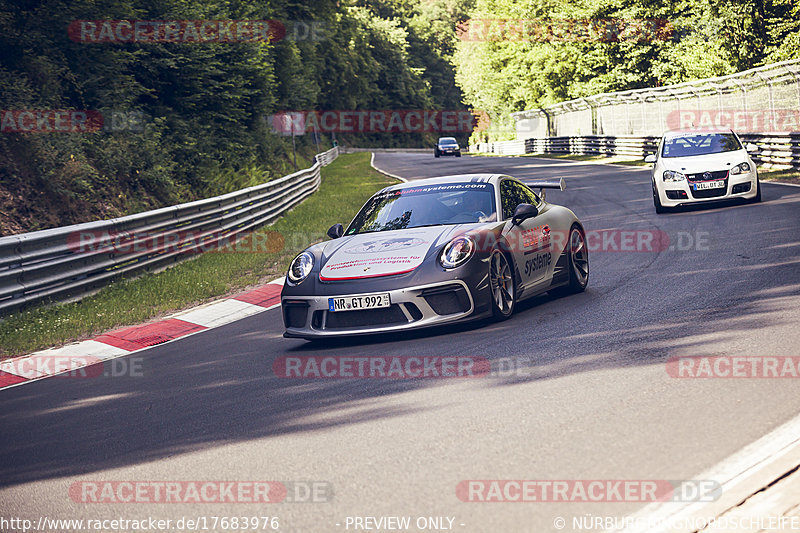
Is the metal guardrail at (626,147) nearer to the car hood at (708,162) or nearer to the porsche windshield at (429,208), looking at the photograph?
the car hood at (708,162)

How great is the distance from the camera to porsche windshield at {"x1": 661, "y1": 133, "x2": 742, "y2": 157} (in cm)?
1630

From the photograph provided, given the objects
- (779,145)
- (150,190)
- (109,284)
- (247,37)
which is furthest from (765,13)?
(109,284)

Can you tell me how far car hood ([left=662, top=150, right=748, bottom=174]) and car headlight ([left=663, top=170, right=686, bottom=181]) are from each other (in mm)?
74

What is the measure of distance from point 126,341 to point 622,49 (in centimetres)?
4937

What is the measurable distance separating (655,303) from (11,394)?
18.5 feet

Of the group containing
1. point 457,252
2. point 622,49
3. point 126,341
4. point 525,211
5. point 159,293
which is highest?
point 622,49

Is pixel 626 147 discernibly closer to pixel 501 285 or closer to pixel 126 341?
pixel 126 341

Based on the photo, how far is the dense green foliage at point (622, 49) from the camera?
42.5m

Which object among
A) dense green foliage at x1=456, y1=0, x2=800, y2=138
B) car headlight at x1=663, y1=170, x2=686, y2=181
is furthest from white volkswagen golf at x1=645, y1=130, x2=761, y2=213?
dense green foliage at x1=456, y1=0, x2=800, y2=138

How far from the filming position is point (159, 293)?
11953 millimetres

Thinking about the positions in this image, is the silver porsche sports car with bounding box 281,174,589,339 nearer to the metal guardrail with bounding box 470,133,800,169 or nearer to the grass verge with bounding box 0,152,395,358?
the grass verge with bounding box 0,152,395,358

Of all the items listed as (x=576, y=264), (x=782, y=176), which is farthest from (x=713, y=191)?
(x=576, y=264)

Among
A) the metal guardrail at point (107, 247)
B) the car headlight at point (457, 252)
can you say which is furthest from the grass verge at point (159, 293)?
the car headlight at point (457, 252)

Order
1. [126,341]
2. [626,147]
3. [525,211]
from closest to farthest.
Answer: [525,211] → [126,341] → [626,147]
